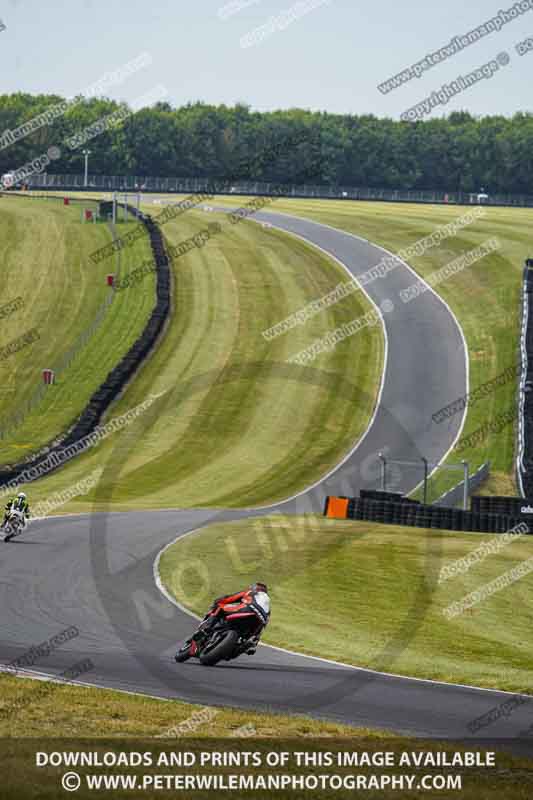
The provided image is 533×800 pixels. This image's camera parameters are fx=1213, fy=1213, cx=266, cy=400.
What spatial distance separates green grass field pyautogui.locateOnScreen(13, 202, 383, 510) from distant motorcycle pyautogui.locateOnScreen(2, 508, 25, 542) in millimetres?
8081

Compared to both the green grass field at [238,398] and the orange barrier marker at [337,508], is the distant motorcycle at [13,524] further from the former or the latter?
the orange barrier marker at [337,508]

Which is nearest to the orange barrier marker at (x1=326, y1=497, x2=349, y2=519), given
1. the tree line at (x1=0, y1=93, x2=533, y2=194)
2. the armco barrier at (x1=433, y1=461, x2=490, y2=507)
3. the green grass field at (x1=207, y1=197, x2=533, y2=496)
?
the armco barrier at (x1=433, y1=461, x2=490, y2=507)

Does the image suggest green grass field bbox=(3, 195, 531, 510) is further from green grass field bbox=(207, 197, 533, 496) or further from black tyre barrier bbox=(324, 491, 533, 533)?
black tyre barrier bbox=(324, 491, 533, 533)

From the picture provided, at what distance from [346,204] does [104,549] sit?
328ft

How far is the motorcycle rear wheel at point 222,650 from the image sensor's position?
57.3ft

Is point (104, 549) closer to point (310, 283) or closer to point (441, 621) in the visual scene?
point (441, 621)

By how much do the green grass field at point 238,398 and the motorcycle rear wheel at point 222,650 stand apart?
21795 millimetres

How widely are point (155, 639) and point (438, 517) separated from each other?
1587 centimetres

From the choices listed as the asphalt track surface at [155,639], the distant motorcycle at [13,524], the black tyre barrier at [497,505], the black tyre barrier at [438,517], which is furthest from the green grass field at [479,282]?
the distant motorcycle at [13,524]

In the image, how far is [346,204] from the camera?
125750mm

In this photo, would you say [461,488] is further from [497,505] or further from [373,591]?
[373,591]

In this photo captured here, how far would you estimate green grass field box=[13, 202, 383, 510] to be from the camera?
44.6 metres

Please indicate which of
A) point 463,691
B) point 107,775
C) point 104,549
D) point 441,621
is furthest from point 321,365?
point 107,775

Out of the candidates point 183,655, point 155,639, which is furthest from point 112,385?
point 183,655
